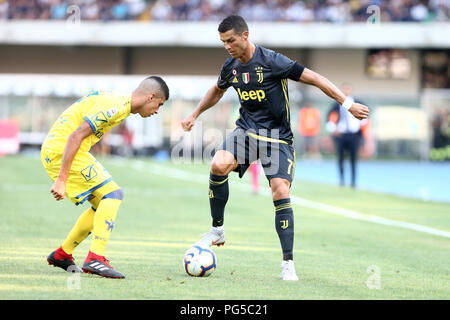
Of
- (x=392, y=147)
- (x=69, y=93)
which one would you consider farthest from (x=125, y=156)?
(x=392, y=147)

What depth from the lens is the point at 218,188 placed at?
7.81 meters

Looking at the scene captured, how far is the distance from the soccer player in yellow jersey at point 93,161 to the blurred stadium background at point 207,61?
27.9 m

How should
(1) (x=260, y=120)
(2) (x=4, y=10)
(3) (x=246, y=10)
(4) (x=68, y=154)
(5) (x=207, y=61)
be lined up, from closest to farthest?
1. (4) (x=68, y=154)
2. (1) (x=260, y=120)
3. (3) (x=246, y=10)
4. (2) (x=4, y=10)
5. (5) (x=207, y=61)

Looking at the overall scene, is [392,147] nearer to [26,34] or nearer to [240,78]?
[26,34]

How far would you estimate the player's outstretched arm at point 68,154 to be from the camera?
666 centimetres

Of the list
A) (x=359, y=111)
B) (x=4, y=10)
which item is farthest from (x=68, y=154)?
(x=4, y=10)

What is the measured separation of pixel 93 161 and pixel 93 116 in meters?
0.52

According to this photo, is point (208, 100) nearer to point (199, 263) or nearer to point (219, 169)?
point (219, 169)

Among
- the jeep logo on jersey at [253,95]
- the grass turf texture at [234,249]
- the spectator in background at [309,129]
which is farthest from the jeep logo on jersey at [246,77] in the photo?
the spectator in background at [309,129]

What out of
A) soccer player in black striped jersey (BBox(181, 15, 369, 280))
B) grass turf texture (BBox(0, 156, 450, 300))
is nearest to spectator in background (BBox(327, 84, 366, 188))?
grass turf texture (BBox(0, 156, 450, 300))

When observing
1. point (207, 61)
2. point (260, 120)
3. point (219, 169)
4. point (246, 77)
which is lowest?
point (219, 169)

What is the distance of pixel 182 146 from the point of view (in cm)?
3816

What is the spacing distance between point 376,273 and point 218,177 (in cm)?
170

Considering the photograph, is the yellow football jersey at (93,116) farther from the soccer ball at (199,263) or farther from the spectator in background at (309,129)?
the spectator in background at (309,129)
